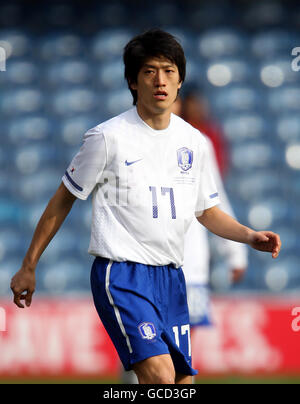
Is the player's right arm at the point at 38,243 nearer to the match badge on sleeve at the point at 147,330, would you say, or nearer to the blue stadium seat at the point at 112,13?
the match badge on sleeve at the point at 147,330

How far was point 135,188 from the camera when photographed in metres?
3.45

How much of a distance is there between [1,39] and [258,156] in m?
2.94

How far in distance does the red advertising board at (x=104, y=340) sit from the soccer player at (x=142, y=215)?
3.30 m

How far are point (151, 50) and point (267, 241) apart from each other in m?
0.94

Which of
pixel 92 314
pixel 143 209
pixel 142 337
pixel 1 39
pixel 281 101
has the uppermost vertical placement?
pixel 1 39

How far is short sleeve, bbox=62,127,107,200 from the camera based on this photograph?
3.46 metres

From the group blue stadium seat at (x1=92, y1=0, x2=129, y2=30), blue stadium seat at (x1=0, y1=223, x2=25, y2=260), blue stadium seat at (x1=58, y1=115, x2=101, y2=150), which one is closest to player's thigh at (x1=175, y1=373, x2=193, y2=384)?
blue stadium seat at (x1=0, y1=223, x2=25, y2=260)

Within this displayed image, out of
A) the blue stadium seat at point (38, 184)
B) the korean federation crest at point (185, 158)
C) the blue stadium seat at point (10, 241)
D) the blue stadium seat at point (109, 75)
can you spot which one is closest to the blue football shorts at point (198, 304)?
the korean federation crest at point (185, 158)

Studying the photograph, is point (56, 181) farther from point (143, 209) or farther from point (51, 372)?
point (143, 209)

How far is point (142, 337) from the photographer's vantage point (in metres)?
3.29

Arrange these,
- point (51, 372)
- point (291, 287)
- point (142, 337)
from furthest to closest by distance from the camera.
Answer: point (291, 287), point (51, 372), point (142, 337)

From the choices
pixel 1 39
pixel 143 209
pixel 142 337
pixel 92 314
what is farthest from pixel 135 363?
pixel 1 39

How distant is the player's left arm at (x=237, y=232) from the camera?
3.53 m

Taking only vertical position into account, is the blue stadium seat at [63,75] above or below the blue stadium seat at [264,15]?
below
